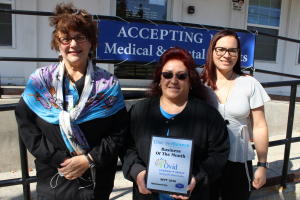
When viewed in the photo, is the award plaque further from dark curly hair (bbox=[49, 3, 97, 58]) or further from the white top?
→ dark curly hair (bbox=[49, 3, 97, 58])

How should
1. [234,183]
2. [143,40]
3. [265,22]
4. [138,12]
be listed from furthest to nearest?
1. [265,22]
2. [138,12]
3. [143,40]
4. [234,183]

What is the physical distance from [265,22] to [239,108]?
19.9 feet

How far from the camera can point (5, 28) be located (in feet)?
16.8

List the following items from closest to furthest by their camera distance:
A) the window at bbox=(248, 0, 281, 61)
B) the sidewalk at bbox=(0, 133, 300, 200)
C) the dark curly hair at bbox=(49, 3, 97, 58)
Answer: the dark curly hair at bbox=(49, 3, 97, 58) < the sidewalk at bbox=(0, 133, 300, 200) < the window at bbox=(248, 0, 281, 61)

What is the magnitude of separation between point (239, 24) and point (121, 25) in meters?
4.30

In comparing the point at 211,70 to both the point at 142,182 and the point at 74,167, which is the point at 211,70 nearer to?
the point at 142,182

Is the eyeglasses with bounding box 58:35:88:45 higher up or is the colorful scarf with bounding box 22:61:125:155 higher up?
the eyeglasses with bounding box 58:35:88:45

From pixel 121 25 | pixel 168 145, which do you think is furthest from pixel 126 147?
pixel 121 25

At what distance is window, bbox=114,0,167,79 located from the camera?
5.50 meters

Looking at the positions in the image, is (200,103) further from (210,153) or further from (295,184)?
(295,184)

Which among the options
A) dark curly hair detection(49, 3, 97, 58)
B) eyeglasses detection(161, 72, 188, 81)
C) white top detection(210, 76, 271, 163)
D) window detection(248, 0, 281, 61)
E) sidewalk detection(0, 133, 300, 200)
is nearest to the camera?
dark curly hair detection(49, 3, 97, 58)

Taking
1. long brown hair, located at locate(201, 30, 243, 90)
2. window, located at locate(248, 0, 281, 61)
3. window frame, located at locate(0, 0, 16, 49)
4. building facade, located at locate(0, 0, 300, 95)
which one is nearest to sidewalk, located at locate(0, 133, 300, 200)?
long brown hair, located at locate(201, 30, 243, 90)

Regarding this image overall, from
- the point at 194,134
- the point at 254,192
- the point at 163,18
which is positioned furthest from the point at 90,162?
the point at 163,18

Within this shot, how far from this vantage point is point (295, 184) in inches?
116
